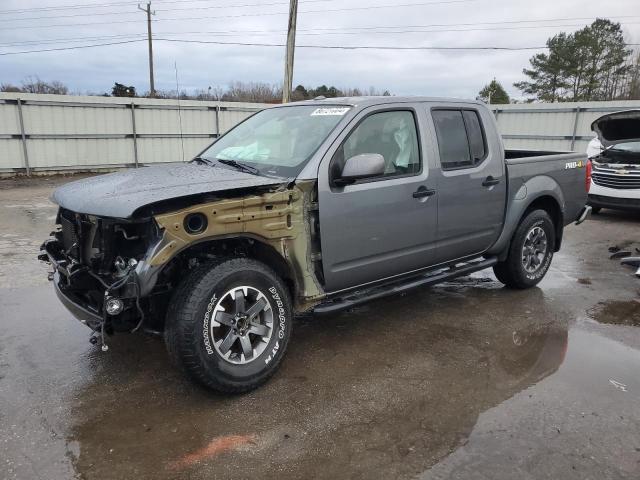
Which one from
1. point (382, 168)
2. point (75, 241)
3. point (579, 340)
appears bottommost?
point (579, 340)

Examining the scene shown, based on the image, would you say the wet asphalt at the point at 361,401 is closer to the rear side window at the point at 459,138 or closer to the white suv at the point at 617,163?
the rear side window at the point at 459,138

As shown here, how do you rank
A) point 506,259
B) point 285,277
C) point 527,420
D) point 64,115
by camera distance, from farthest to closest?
1. point 64,115
2. point 506,259
3. point 285,277
4. point 527,420

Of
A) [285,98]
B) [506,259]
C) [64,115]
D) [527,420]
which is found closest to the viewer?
[527,420]

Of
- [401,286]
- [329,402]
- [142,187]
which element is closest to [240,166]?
[142,187]

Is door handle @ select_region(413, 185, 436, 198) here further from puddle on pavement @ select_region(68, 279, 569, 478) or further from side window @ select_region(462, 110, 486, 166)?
puddle on pavement @ select_region(68, 279, 569, 478)

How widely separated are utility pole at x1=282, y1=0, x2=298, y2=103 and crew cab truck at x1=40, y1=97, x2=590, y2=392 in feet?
38.9

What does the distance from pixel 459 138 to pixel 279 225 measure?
2.15 m

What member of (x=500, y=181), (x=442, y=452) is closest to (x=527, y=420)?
(x=442, y=452)

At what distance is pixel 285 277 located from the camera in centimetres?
373

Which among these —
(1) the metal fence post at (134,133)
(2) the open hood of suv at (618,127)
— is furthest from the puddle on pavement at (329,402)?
(1) the metal fence post at (134,133)

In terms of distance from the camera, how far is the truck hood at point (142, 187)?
301 cm

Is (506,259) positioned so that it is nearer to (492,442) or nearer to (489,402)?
(489,402)

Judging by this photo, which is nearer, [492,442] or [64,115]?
[492,442]

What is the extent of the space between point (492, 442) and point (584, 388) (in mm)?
1063
